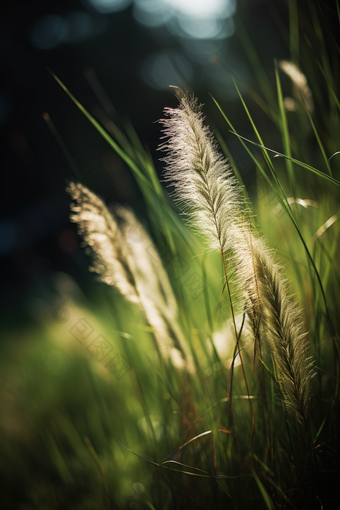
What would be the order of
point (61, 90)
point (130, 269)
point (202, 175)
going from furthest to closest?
point (61, 90), point (130, 269), point (202, 175)

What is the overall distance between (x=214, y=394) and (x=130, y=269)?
1.14 feet

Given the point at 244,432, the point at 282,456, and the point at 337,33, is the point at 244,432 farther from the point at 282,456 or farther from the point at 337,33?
the point at 337,33

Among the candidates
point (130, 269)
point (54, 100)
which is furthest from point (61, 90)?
point (130, 269)

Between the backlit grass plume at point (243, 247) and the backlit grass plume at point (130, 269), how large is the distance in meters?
0.21

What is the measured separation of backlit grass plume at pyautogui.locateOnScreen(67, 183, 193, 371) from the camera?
0.65 m

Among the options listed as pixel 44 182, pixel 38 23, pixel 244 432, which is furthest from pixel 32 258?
pixel 38 23

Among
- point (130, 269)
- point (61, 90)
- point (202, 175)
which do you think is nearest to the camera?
point (202, 175)

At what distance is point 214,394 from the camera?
0.76 metres

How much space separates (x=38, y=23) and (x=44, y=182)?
2.20 meters

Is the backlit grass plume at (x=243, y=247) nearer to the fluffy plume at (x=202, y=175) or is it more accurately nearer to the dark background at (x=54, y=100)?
the fluffy plume at (x=202, y=175)

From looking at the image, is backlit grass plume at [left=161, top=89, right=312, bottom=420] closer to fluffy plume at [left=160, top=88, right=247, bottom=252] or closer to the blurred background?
fluffy plume at [left=160, top=88, right=247, bottom=252]

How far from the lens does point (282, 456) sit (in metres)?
0.65

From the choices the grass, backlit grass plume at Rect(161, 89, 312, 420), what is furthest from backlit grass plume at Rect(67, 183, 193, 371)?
backlit grass plume at Rect(161, 89, 312, 420)

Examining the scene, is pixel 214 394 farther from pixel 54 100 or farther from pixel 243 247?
pixel 54 100
